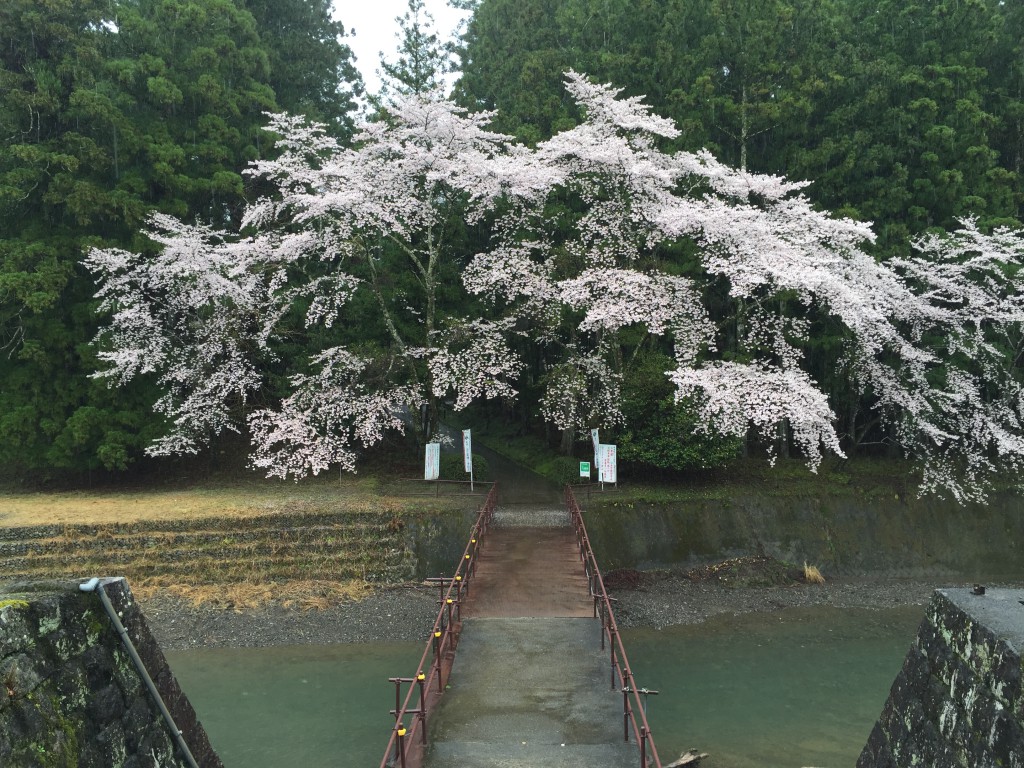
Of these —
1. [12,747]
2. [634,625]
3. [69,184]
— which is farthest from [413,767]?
[69,184]

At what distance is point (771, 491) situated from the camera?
1755cm

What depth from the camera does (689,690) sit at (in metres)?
10.7

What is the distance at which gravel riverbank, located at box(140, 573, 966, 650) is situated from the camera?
1270 cm

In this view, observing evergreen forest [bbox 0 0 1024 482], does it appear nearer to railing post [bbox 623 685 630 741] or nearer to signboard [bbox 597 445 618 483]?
signboard [bbox 597 445 618 483]

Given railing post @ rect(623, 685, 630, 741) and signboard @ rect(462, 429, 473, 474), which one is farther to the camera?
signboard @ rect(462, 429, 473, 474)

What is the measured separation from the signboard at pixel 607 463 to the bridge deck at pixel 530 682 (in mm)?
4285

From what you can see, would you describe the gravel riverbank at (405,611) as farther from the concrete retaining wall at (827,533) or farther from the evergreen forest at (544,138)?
the evergreen forest at (544,138)

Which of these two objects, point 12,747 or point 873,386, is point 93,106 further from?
point 873,386

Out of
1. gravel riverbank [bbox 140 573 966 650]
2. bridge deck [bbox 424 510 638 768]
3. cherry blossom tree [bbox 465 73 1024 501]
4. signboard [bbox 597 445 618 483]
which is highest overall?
cherry blossom tree [bbox 465 73 1024 501]

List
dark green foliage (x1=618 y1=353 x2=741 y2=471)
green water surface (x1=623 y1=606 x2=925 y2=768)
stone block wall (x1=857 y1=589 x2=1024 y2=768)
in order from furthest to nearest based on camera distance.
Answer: dark green foliage (x1=618 y1=353 x2=741 y2=471), green water surface (x1=623 y1=606 x2=925 y2=768), stone block wall (x1=857 y1=589 x2=1024 y2=768)

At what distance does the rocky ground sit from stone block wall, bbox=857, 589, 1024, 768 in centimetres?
629

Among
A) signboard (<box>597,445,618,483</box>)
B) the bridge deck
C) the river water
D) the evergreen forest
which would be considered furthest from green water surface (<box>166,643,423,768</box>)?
the evergreen forest

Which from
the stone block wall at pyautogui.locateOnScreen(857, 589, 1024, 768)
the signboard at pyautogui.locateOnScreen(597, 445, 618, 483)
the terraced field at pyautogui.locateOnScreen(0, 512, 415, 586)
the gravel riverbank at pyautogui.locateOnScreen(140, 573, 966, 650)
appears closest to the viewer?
the stone block wall at pyautogui.locateOnScreen(857, 589, 1024, 768)

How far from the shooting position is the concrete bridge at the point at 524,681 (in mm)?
6613
